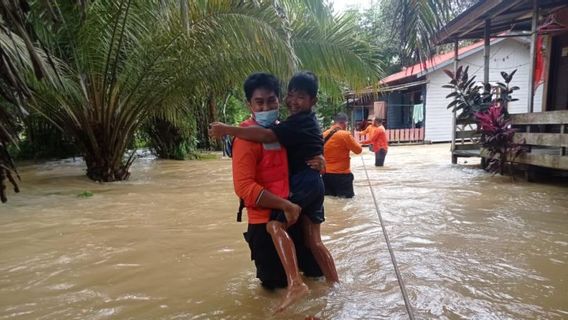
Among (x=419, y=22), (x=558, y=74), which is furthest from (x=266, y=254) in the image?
(x=558, y=74)

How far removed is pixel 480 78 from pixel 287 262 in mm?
18458

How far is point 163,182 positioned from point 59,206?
2.68 meters

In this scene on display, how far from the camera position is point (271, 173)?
261cm

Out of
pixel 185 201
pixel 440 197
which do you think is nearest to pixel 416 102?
pixel 440 197

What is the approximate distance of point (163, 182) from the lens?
8.40 meters

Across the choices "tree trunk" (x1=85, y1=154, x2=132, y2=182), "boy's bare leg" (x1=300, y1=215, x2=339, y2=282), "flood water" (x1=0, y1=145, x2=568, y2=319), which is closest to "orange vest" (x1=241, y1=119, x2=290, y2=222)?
"boy's bare leg" (x1=300, y1=215, x2=339, y2=282)

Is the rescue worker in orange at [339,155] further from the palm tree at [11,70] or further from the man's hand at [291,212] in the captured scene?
the palm tree at [11,70]

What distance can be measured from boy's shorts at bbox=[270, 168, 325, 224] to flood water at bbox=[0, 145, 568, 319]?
1.77 feet

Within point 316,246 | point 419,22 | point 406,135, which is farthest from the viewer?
point 406,135

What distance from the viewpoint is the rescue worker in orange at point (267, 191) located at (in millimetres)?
2516

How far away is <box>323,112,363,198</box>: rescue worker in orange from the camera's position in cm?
624

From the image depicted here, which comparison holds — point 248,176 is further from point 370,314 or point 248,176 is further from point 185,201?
point 185,201

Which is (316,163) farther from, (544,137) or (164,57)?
(544,137)

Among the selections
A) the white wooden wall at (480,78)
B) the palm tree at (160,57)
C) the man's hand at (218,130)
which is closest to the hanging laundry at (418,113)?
the white wooden wall at (480,78)
